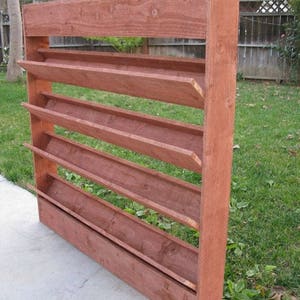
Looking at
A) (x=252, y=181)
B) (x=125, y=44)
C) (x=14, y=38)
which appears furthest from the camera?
(x=125, y=44)

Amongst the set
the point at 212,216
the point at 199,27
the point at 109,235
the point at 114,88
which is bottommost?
the point at 109,235

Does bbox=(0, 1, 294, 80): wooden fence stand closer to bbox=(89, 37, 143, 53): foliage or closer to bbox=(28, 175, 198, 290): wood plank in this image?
bbox=(89, 37, 143, 53): foliage

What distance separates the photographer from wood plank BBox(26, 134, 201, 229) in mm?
1857

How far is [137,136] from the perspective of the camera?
1.84 metres

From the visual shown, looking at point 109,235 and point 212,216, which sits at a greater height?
point 212,216

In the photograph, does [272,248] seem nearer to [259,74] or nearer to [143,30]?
[143,30]

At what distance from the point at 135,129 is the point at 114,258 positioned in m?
0.73

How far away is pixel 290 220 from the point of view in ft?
9.24

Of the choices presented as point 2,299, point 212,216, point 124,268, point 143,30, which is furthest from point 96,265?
point 143,30

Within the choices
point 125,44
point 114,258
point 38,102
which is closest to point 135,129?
point 114,258

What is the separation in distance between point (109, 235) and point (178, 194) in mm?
508

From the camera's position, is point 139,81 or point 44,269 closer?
point 139,81

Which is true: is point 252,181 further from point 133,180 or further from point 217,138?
point 217,138

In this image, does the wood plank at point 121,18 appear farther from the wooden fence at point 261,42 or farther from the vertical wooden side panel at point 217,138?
the wooden fence at point 261,42
